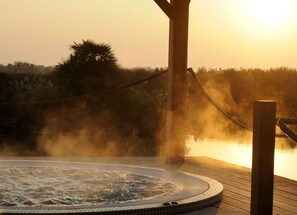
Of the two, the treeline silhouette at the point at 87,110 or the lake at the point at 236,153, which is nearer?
the lake at the point at 236,153

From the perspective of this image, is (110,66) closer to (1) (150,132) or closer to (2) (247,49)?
(1) (150,132)

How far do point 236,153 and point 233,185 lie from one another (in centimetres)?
511

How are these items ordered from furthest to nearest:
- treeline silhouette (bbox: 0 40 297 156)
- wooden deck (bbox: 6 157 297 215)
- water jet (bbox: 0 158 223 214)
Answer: treeline silhouette (bbox: 0 40 297 156), wooden deck (bbox: 6 157 297 215), water jet (bbox: 0 158 223 214)

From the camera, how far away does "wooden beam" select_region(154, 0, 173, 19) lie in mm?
4500

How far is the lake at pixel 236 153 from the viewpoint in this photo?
23.5 ft

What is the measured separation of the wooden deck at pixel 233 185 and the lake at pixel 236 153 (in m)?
1.91

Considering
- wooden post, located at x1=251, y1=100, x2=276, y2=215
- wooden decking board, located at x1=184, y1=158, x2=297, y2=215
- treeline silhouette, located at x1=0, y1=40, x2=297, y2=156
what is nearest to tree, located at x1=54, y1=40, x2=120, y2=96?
treeline silhouette, located at x1=0, y1=40, x2=297, y2=156

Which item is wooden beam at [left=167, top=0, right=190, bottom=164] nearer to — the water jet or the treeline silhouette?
the water jet

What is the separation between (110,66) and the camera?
33.0ft

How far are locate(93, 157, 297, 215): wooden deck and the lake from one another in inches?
75.2

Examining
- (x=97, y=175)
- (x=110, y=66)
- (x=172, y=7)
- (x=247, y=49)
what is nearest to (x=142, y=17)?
(x=110, y=66)

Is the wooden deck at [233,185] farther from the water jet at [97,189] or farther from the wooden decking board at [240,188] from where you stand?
the water jet at [97,189]

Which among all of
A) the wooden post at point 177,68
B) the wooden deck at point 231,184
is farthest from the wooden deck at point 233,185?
the wooden post at point 177,68

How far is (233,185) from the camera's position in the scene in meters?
3.84
